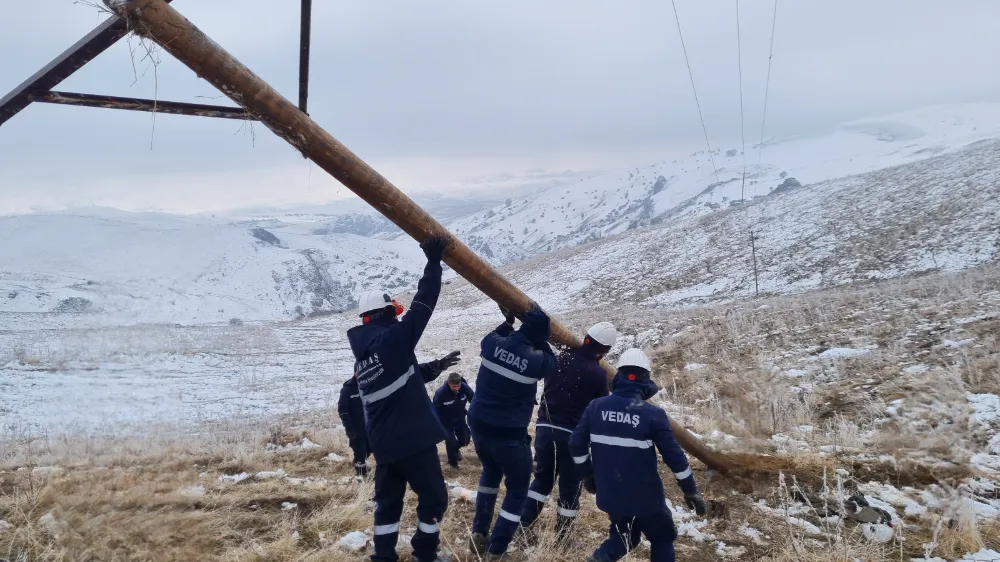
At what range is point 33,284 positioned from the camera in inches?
1407

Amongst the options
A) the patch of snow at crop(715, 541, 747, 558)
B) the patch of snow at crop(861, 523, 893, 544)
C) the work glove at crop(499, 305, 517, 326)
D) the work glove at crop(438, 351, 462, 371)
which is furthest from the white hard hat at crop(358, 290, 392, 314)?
the patch of snow at crop(861, 523, 893, 544)

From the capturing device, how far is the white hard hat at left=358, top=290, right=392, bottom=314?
410 centimetres

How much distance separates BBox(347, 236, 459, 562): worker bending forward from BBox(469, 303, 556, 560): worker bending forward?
0.62 m

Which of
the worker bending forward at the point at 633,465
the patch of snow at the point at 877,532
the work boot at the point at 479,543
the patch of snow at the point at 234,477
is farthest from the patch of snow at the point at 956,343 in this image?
the patch of snow at the point at 234,477

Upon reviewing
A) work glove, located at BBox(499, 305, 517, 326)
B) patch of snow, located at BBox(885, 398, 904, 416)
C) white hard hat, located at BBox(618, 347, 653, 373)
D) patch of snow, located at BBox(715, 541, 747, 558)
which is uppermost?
work glove, located at BBox(499, 305, 517, 326)

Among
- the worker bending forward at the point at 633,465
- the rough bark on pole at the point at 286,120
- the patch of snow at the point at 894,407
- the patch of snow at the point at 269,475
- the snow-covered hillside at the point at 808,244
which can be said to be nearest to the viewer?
the rough bark on pole at the point at 286,120

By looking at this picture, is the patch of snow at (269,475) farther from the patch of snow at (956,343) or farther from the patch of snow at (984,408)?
the patch of snow at (956,343)

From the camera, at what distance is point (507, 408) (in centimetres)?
446

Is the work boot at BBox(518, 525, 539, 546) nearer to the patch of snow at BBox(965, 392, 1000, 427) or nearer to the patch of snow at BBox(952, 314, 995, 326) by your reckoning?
the patch of snow at BBox(965, 392, 1000, 427)

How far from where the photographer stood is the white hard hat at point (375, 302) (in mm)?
4102

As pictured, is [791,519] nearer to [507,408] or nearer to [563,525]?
[563,525]

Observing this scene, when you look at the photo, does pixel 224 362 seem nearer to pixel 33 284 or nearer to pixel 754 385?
pixel 754 385

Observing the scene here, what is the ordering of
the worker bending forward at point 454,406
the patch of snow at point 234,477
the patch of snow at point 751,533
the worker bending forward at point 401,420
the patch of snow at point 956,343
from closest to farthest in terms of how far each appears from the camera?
the worker bending forward at point 401,420 → the patch of snow at point 751,533 → the patch of snow at point 234,477 → the worker bending forward at point 454,406 → the patch of snow at point 956,343

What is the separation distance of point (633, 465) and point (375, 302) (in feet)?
7.18
